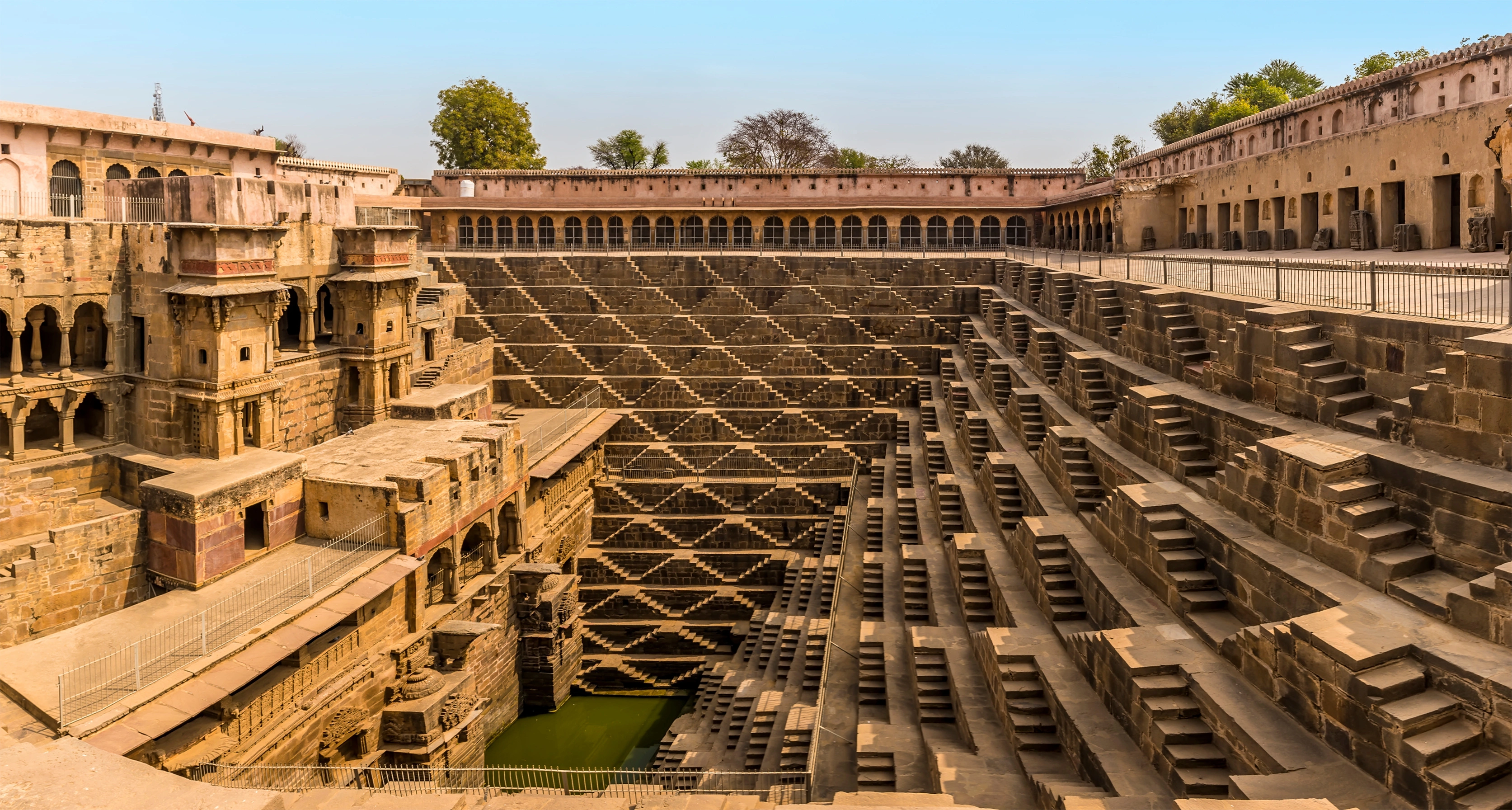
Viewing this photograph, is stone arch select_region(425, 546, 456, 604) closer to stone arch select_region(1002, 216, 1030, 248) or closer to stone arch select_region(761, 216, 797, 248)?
stone arch select_region(761, 216, 797, 248)

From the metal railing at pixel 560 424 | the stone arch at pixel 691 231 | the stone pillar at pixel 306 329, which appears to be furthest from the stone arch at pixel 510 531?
the stone arch at pixel 691 231

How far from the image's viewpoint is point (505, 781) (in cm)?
1764

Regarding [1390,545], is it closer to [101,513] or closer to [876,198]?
[101,513]

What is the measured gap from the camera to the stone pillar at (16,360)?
53.0ft

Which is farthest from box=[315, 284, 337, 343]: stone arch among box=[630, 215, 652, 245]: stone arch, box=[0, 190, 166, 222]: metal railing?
box=[630, 215, 652, 245]: stone arch

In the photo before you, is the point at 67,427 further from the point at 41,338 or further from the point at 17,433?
the point at 41,338

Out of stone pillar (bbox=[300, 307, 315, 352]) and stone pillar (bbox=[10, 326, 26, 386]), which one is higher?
stone pillar (bbox=[300, 307, 315, 352])

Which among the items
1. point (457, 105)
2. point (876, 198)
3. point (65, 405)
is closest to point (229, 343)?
A: point (65, 405)

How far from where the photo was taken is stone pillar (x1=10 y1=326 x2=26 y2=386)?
635 inches

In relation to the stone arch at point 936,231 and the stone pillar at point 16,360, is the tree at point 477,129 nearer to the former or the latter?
the stone arch at point 936,231

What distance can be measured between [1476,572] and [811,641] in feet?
31.6

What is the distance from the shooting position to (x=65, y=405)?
16.7 meters

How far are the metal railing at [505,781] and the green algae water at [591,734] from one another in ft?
3.95

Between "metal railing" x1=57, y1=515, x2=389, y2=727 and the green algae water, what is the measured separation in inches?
196
